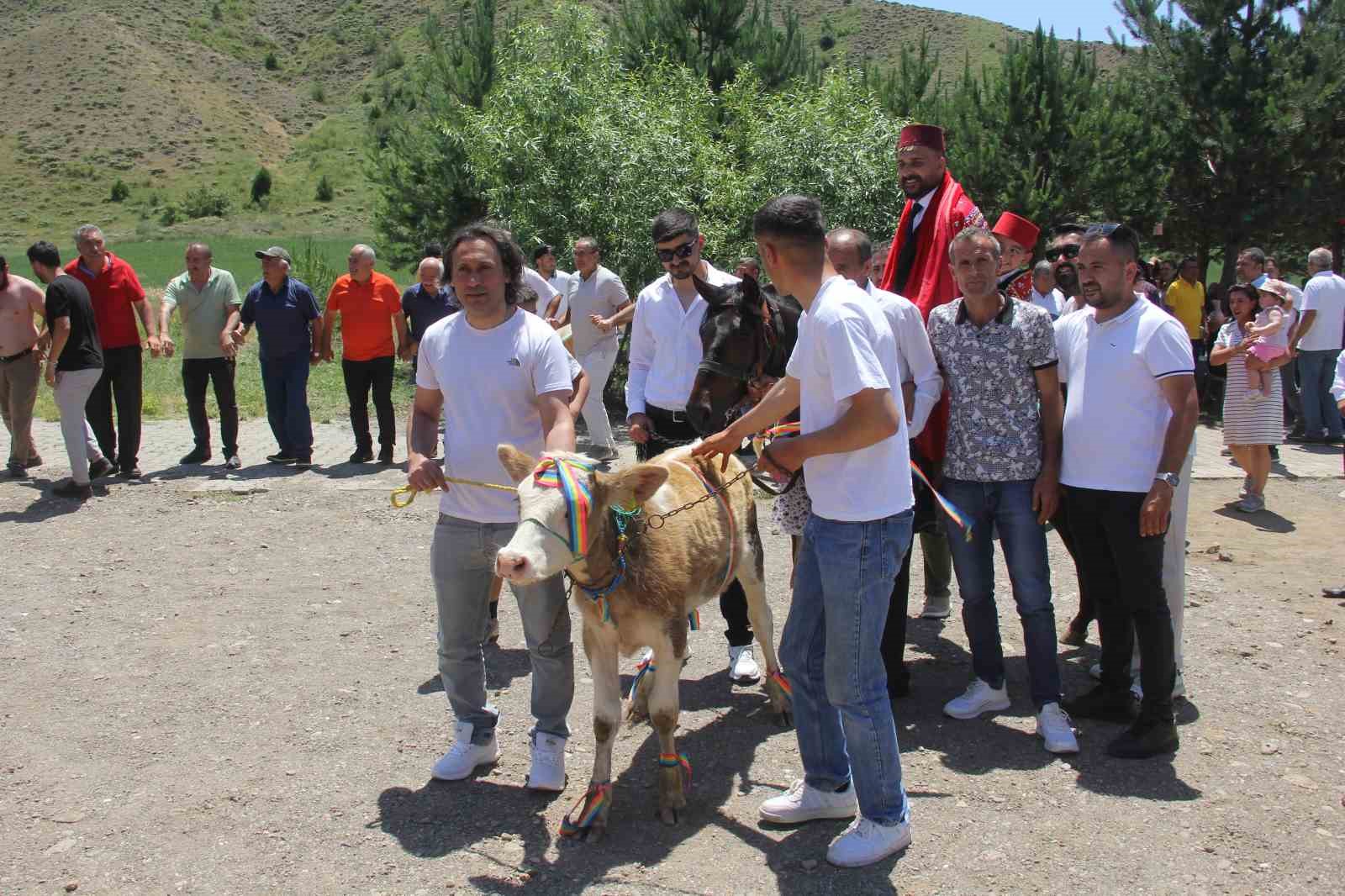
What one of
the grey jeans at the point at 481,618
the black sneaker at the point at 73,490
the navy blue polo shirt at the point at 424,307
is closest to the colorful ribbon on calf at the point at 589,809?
the grey jeans at the point at 481,618

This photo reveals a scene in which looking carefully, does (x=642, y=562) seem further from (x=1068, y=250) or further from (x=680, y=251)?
(x=1068, y=250)

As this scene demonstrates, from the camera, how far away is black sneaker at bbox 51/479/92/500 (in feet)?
33.3

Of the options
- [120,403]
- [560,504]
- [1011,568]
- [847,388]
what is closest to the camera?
[847,388]

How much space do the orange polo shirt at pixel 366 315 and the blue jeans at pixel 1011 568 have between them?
8.18 meters

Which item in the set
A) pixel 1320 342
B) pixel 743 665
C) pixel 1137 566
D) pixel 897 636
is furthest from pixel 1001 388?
pixel 1320 342

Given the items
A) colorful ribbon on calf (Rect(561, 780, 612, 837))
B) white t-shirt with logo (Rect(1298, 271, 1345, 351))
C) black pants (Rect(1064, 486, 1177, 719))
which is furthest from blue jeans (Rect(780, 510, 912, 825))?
white t-shirt with logo (Rect(1298, 271, 1345, 351))

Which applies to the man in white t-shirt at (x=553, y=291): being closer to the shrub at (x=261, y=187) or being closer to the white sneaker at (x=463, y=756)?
the white sneaker at (x=463, y=756)

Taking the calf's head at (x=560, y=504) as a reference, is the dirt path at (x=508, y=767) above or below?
below

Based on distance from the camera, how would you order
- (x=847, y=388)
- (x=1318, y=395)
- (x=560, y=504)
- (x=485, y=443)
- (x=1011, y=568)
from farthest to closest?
(x=1318, y=395), (x=1011, y=568), (x=485, y=443), (x=560, y=504), (x=847, y=388)

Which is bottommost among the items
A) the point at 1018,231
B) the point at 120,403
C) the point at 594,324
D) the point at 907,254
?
the point at 120,403

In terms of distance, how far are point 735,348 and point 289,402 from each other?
8.06 metres

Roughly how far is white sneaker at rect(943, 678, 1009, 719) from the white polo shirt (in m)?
1.19

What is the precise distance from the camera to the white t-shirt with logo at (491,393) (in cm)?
447

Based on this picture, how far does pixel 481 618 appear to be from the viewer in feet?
15.5
